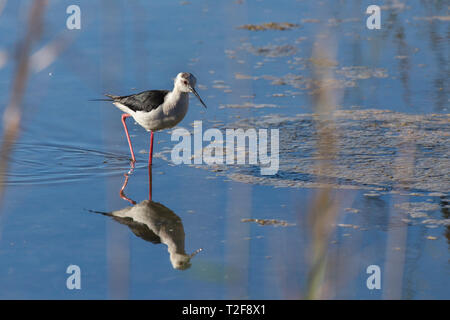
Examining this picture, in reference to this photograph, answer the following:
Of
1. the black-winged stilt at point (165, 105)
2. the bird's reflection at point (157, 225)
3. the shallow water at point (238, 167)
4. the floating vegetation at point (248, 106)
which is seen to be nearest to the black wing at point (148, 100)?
the black-winged stilt at point (165, 105)

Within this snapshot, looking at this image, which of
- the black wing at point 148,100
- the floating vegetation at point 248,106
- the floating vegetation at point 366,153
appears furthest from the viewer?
the floating vegetation at point 248,106

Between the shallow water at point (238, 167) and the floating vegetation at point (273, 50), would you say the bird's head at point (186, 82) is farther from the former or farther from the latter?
the floating vegetation at point (273, 50)

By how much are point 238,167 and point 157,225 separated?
128cm

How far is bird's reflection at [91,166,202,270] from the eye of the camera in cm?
442

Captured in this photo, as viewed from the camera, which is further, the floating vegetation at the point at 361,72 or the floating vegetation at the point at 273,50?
the floating vegetation at the point at 273,50

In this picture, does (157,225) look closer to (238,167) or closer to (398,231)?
(238,167)

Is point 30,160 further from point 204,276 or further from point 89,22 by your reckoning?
point 89,22

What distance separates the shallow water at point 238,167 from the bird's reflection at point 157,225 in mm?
42

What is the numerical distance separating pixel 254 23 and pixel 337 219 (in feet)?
18.1

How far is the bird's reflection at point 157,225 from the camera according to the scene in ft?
14.5

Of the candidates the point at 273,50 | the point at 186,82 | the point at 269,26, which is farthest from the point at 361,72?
the point at 186,82

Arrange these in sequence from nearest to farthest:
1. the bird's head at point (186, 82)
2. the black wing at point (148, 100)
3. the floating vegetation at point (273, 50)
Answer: the bird's head at point (186, 82), the black wing at point (148, 100), the floating vegetation at point (273, 50)

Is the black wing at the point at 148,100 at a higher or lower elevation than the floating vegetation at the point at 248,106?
lower

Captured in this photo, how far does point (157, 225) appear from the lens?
4.93 m
